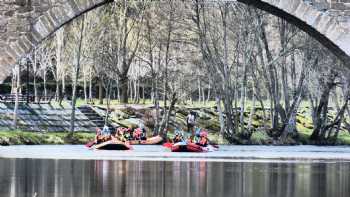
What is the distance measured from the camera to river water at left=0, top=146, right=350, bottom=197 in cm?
1952

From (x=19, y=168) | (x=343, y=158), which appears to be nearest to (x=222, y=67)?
(x=343, y=158)

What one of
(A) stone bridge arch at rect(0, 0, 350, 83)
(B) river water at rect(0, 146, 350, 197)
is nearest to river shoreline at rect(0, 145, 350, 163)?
(B) river water at rect(0, 146, 350, 197)

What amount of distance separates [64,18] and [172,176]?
7453 mm

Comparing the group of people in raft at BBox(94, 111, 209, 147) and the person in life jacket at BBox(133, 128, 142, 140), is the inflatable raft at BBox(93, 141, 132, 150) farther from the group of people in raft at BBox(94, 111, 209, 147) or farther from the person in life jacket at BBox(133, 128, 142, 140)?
the person in life jacket at BBox(133, 128, 142, 140)

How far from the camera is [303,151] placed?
41.6m

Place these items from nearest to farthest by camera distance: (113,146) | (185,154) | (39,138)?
(185,154) → (113,146) → (39,138)

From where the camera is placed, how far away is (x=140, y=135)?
47250 millimetres

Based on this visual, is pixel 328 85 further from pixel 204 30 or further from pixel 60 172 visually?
pixel 60 172

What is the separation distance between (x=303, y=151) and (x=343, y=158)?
207 inches

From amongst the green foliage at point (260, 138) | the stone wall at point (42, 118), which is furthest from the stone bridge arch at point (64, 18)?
the stone wall at point (42, 118)

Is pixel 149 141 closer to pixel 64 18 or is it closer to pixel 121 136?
pixel 121 136

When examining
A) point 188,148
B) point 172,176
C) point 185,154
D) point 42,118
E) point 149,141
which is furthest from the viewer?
point 42,118

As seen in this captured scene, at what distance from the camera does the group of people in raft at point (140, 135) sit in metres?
41.8

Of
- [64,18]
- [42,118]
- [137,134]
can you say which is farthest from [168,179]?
[42,118]
